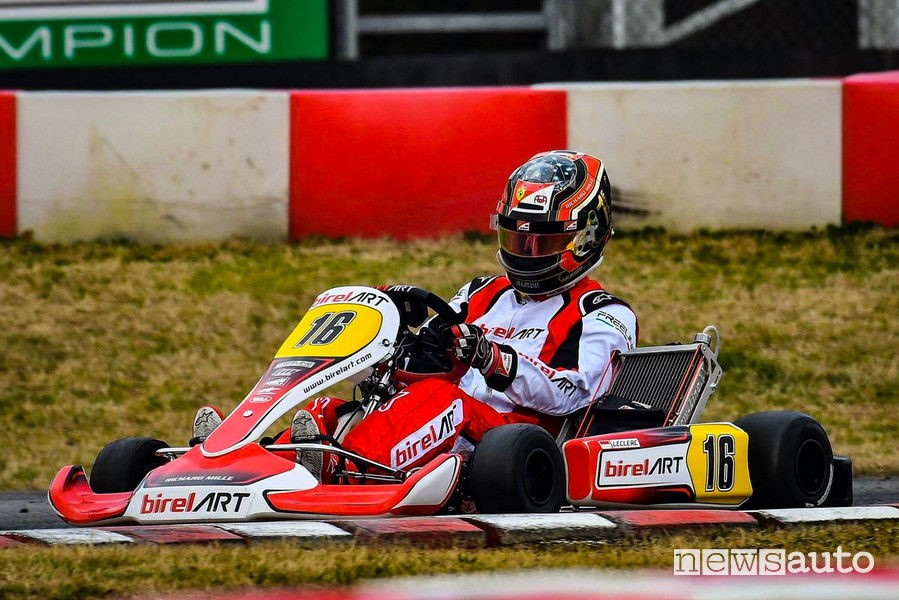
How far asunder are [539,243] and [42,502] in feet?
7.35

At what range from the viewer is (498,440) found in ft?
16.2

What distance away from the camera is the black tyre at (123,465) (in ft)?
17.7

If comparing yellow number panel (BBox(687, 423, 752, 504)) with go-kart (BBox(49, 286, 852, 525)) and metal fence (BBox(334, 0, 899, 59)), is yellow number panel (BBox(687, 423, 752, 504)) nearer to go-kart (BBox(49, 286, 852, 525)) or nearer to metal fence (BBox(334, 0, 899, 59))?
go-kart (BBox(49, 286, 852, 525))

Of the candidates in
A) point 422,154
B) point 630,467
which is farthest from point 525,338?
point 422,154

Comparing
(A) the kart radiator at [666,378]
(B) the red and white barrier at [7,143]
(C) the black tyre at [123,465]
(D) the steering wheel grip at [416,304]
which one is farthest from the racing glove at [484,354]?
(B) the red and white barrier at [7,143]

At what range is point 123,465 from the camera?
541 cm

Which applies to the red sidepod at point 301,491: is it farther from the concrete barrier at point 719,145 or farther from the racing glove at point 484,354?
the concrete barrier at point 719,145

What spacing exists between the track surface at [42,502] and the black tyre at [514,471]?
1.55 metres

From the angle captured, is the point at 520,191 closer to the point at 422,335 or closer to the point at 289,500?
the point at 422,335

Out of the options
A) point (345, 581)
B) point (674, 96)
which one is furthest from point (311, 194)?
point (345, 581)

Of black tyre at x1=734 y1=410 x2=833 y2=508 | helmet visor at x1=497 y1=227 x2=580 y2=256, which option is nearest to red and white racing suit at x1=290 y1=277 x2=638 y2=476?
helmet visor at x1=497 y1=227 x2=580 y2=256

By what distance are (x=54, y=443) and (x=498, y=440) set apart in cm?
322

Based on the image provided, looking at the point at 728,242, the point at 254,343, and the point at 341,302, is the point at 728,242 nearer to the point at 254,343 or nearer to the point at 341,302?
the point at 254,343

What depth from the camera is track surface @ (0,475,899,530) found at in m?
5.81
